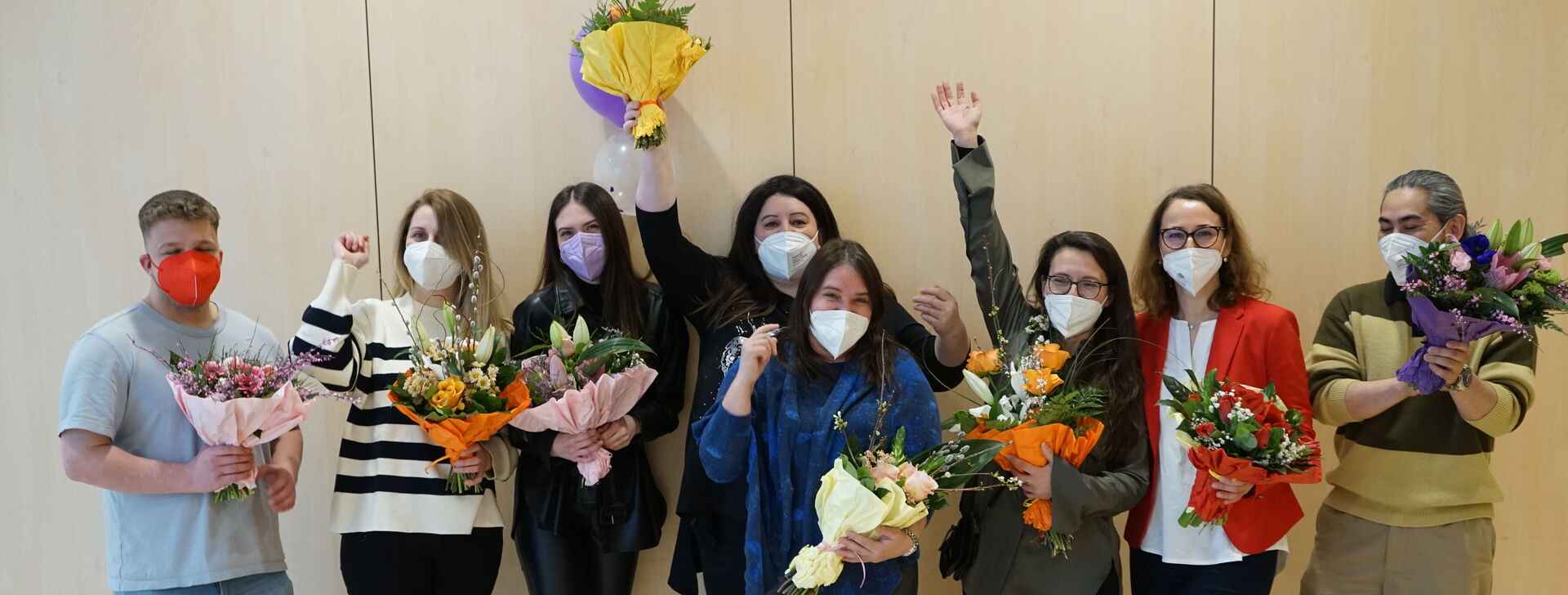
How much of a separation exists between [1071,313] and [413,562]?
6.44 feet

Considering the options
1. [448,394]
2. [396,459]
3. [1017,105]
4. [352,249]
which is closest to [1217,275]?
[1017,105]

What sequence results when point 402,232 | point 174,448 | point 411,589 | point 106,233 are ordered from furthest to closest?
point 106,233 → point 402,232 → point 411,589 → point 174,448

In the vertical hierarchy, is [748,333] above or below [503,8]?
A: below

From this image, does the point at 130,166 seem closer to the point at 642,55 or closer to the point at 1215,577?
the point at 642,55

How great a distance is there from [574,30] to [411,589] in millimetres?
1929

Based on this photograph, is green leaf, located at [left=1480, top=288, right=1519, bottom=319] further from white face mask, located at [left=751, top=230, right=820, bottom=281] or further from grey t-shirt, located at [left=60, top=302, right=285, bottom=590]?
grey t-shirt, located at [left=60, top=302, right=285, bottom=590]

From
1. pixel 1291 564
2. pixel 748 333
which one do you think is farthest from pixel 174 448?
pixel 1291 564

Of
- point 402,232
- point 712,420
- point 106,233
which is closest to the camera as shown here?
point 712,420

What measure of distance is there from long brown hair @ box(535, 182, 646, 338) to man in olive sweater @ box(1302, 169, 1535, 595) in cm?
206

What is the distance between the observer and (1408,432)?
2.86 meters

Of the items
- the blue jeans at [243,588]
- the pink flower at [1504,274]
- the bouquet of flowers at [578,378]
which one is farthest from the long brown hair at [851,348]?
the blue jeans at [243,588]

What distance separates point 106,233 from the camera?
11.3 feet

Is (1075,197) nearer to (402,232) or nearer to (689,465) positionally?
(689,465)

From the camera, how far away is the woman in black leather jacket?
296cm
